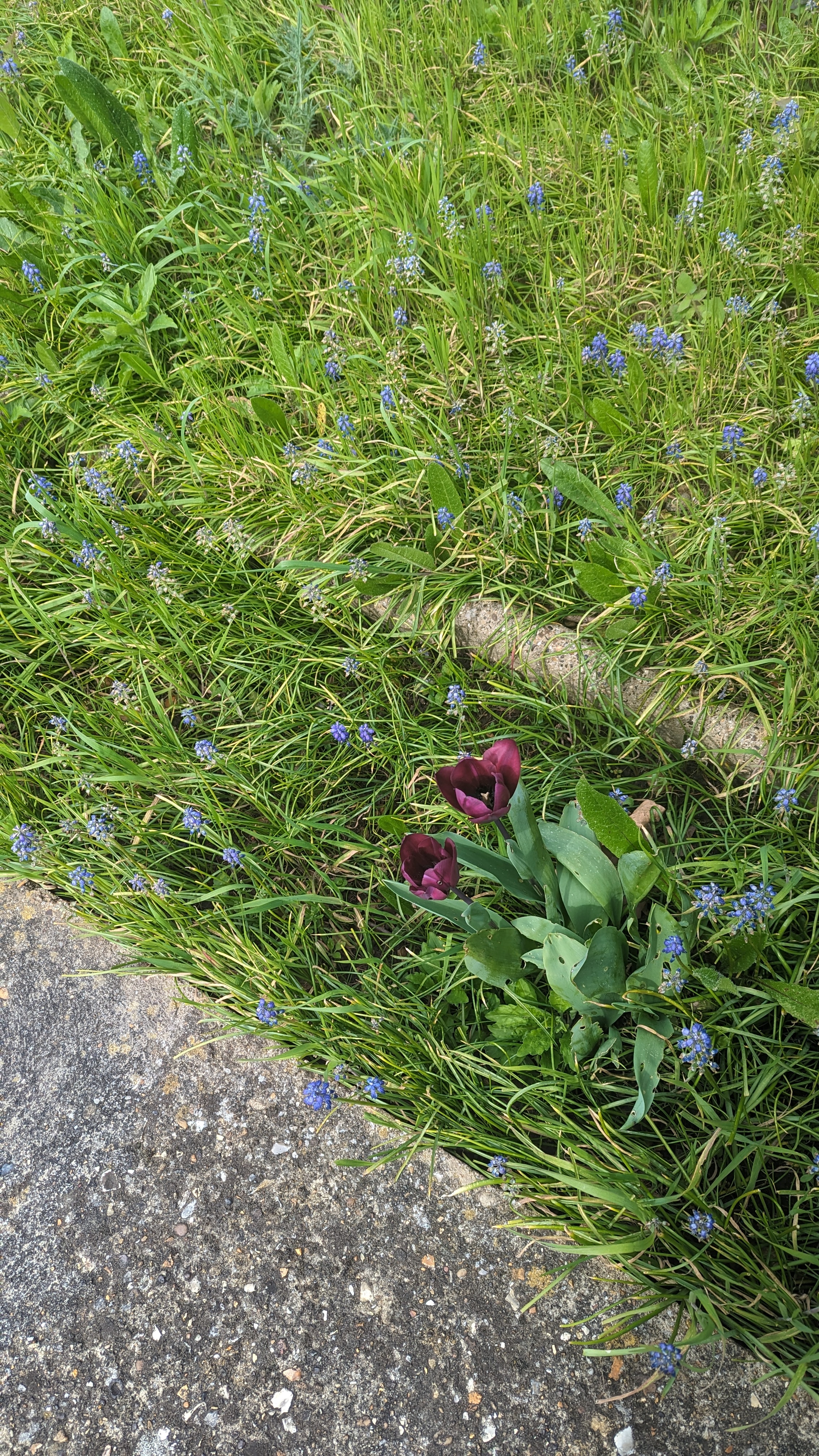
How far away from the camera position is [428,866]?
1452 millimetres

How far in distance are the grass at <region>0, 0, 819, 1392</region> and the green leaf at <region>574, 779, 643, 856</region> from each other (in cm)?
22

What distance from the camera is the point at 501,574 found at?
2168mm

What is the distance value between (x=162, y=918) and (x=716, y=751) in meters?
1.19

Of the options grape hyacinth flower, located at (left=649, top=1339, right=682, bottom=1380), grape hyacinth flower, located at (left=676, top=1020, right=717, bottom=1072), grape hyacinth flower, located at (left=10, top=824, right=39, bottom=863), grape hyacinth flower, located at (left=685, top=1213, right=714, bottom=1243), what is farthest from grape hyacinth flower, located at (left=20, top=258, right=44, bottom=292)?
grape hyacinth flower, located at (left=649, top=1339, right=682, bottom=1380)

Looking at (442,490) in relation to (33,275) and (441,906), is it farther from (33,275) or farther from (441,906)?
(33,275)

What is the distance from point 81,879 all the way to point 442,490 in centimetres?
118

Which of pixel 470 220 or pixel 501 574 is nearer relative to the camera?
pixel 501 574

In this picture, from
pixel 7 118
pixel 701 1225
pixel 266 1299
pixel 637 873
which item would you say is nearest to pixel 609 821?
pixel 637 873

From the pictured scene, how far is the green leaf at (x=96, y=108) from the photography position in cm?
287

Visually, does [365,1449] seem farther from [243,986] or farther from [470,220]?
[470,220]

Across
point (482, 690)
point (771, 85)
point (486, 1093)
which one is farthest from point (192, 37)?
point (486, 1093)

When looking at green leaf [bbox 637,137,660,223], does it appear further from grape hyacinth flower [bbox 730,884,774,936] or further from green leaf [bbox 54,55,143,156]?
grape hyacinth flower [bbox 730,884,774,936]

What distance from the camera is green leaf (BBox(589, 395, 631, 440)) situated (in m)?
2.18

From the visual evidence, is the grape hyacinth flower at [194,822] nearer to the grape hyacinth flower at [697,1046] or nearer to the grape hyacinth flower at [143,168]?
the grape hyacinth flower at [697,1046]
